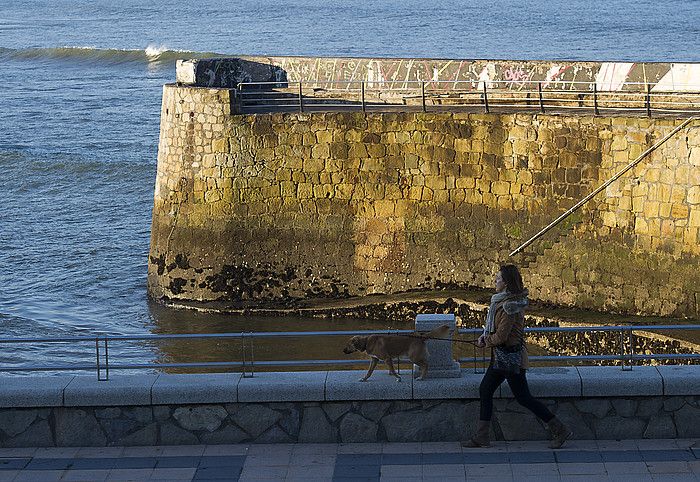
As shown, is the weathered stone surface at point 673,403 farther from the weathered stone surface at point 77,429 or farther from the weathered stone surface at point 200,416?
the weathered stone surface at point 77,429

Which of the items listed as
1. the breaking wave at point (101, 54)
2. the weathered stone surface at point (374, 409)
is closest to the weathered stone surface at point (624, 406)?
the weathered stone surface at point (374, 409)

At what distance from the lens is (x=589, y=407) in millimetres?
9359

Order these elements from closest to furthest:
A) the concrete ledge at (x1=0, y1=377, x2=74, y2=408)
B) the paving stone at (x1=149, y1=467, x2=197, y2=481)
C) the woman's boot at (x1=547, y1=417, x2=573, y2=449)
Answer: the paving stone at (x1=149, y1=467, x2=197, y2=481) → the woman's boot at (x1=547, y1=417, x2=573, y2=449) → the concrete ledge at (x1=0, y1=377, x2=74, y2=408)

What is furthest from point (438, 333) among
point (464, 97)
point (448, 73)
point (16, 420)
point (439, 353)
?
point (448, 73)

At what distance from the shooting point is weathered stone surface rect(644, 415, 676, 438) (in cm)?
935

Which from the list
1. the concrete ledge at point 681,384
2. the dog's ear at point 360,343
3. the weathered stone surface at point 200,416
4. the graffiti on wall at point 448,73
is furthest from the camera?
the graffiti on wall at point 448,73

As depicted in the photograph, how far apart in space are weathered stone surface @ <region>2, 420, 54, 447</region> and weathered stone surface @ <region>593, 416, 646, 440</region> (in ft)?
13.0

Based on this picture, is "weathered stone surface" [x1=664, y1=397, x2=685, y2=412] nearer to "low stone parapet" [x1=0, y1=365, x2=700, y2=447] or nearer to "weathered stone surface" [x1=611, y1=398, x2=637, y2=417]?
"low stone parapet" [x1=0, y1=365, x2=700, y2=447]

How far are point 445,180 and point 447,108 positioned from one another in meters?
1.59

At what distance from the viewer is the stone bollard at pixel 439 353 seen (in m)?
9.49

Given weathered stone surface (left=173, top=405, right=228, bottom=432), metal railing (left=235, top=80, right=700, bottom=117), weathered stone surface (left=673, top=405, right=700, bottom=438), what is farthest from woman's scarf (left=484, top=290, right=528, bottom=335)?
metal railing (left=235, top=80, right=700, bottom=117)

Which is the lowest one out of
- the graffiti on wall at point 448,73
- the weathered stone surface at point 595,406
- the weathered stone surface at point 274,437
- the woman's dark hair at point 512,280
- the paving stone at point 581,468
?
the paving stone at point 581,468

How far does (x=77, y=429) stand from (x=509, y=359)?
10.4ft

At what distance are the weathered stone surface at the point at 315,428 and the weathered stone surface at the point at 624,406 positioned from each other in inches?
79.7
